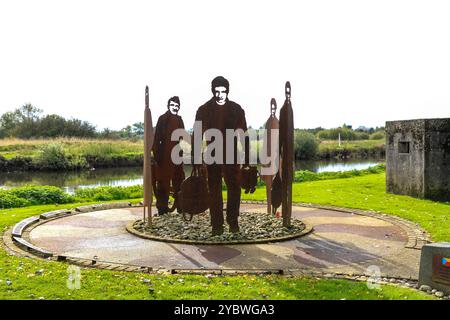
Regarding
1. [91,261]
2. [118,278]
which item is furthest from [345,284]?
[91,261]

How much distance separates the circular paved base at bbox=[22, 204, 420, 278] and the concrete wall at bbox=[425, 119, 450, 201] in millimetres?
3916

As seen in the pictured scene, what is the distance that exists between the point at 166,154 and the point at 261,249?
307cm

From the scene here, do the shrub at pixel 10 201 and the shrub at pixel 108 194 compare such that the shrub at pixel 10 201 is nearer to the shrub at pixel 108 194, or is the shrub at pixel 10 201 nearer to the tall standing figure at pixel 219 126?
the shrub at pixel 108 194

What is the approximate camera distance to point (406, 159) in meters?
13.1

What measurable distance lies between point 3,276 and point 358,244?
211 inches

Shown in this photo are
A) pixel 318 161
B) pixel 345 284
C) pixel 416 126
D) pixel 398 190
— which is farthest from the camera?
pixel 318 161

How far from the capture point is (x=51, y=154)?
29562mm

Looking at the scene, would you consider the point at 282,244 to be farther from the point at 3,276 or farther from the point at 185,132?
the point at 3,276

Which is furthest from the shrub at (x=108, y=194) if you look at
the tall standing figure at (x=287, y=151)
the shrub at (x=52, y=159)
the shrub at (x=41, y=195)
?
the shrub at (x=52, y=159)

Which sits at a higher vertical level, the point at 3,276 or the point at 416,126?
the point at 416,126

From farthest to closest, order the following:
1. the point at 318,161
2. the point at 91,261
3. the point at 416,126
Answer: the point at 318,161
the point at 416,126
the point at 91,261

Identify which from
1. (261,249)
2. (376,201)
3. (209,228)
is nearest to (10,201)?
(209,228)

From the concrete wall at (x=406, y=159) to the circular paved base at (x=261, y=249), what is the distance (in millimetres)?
3996

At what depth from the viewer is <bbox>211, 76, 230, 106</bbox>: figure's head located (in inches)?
308
